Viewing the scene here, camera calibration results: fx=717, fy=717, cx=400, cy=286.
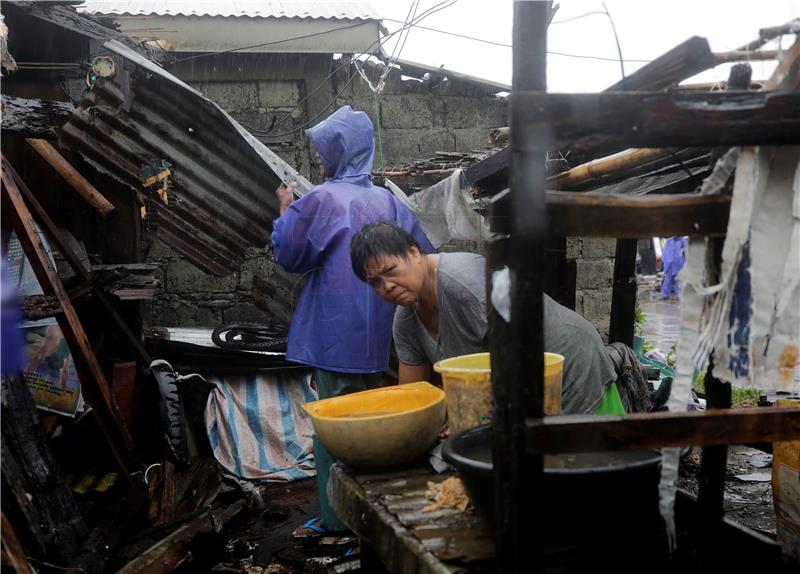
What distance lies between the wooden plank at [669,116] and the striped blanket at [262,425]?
5142mm

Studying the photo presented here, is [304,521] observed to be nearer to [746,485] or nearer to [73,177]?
[73,177]

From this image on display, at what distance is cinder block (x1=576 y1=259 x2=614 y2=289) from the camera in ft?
26.6

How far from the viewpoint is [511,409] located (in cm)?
199

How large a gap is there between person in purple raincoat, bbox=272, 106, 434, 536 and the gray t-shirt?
4.29ft

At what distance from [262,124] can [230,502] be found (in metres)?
4.45

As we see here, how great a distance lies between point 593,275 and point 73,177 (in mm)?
5454

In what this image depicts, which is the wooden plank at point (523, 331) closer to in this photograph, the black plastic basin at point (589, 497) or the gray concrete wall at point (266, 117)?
the black plastic basin at point (589, 497)

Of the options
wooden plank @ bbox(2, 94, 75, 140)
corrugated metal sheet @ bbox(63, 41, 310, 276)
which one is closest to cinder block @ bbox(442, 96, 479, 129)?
corrugated metal sheet @ bbox(63, 41, 310, 276)

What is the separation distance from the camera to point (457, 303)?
11.0ft

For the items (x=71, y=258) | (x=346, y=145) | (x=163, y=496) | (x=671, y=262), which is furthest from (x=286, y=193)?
(x=671, y=262)

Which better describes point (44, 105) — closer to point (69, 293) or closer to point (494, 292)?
point (69, 293)

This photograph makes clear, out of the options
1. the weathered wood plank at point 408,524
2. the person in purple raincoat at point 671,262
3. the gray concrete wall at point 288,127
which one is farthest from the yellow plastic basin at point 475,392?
the person in purple raincoat at point 671,262

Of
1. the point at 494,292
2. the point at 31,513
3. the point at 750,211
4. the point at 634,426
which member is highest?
the point at 750,211

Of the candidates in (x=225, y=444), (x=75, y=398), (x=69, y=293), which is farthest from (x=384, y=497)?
(x=225, y=444)
